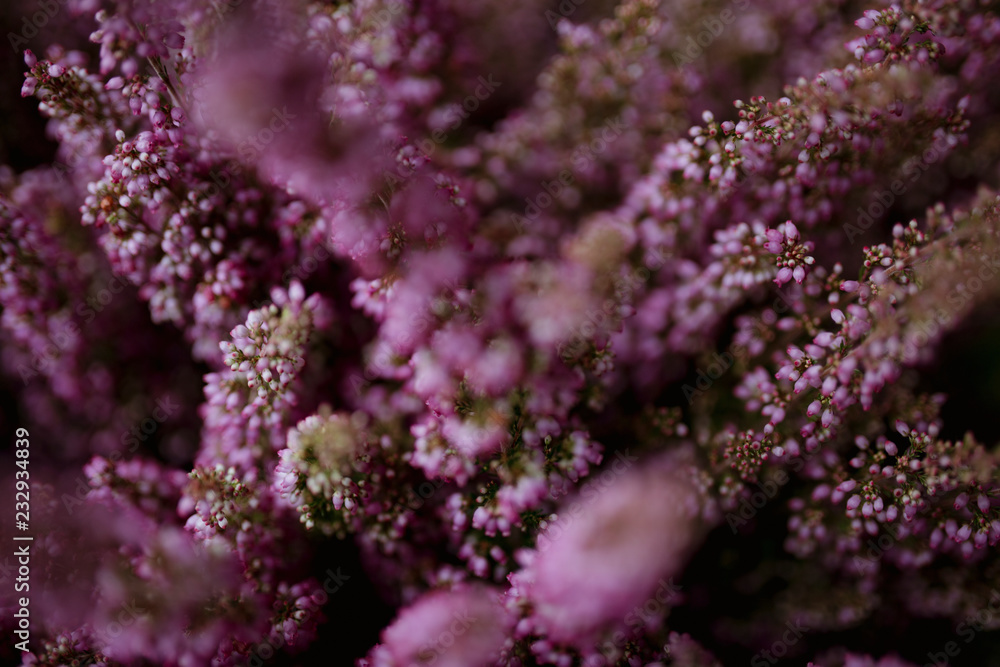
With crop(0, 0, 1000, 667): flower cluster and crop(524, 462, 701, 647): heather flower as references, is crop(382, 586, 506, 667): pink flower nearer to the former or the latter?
crop(0, 0, 1000, 667): flower cluster

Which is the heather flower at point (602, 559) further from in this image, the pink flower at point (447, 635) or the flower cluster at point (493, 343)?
the pink flower at point (447, 635)

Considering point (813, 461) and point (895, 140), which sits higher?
point (895, 140)

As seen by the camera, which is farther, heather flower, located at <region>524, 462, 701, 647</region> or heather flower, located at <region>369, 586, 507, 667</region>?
heather flower, located at <region>369, 586, 507, 667</region>

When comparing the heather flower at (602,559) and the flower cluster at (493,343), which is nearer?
the heather flower at (602,559)

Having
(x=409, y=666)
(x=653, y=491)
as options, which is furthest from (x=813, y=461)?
(x=409, y=666)

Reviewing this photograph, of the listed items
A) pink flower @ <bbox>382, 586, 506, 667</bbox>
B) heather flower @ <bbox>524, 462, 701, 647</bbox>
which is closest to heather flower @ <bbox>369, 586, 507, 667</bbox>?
pink flower @ <bbox>382, 586, 506, 667</bbox>

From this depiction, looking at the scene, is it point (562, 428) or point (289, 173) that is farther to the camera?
point (562, 428)

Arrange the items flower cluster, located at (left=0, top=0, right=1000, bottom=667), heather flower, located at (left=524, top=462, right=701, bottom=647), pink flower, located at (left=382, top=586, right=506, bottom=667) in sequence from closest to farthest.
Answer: heather flower, located at (left=524, top=462, right=701, bottom=647) → pink flower, located at (left=382, top=586, right=506, bottom=667) → flower cluster, located at (left=0, top=0, right=1000, bottom=667)

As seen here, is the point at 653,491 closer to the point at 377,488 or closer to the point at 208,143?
the point at 377,488

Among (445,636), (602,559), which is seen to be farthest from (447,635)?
(602,559)

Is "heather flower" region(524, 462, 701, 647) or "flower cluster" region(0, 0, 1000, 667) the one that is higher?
"flower cluster" region(0, 0, 1000, 667)

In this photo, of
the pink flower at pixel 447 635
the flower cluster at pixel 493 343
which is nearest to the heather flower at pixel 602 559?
the flower cluster at pixel 493 343
